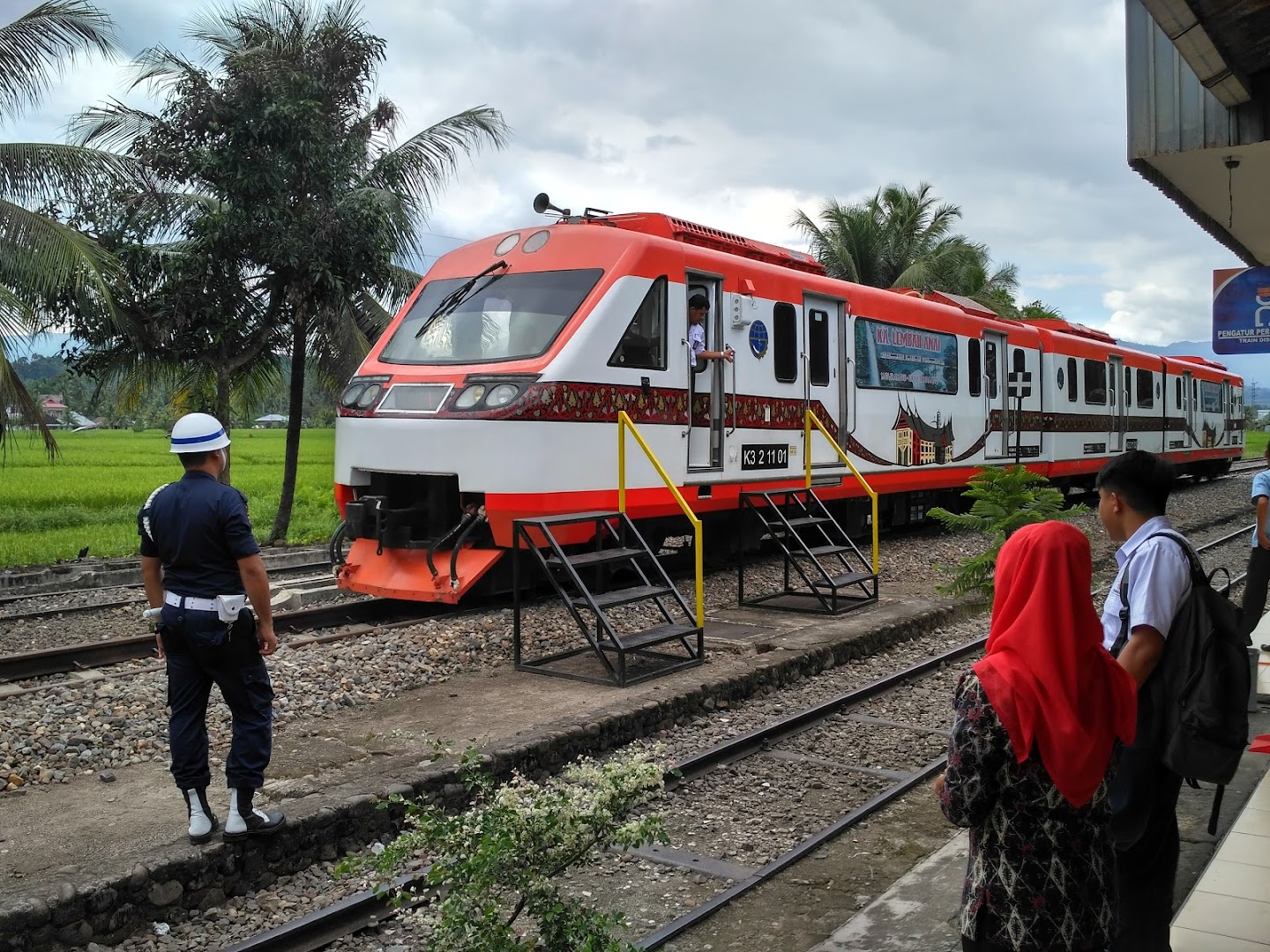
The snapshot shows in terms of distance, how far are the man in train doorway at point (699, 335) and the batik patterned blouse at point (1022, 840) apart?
25.3ft

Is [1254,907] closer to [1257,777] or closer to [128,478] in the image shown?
[1257,777]

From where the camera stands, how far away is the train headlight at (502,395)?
28.1 ft

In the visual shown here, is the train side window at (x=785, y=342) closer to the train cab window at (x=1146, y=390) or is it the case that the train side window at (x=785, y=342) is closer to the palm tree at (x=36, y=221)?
the palm tree at (x=36, y=221)

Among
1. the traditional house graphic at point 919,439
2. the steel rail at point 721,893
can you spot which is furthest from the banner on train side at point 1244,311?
the traditional house graphic at point 919,439

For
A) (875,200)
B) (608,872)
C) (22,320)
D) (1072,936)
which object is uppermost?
(875,200)

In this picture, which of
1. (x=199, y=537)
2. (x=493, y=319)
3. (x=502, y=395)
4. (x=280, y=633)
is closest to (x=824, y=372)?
(x=493, y=319)

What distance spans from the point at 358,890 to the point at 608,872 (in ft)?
3.39

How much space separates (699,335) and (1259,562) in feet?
16.1

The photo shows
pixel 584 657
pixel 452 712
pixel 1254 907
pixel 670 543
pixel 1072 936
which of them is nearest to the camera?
pixel 1072 936

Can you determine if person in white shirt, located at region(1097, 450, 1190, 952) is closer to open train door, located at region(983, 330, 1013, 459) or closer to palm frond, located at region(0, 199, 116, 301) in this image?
palm frond, located at region(0, 199, 116, 301)

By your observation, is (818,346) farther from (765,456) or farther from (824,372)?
(765,456)


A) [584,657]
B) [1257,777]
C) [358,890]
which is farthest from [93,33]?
[1257,777]

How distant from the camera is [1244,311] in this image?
8.50 meters

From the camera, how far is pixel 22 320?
462 inches
